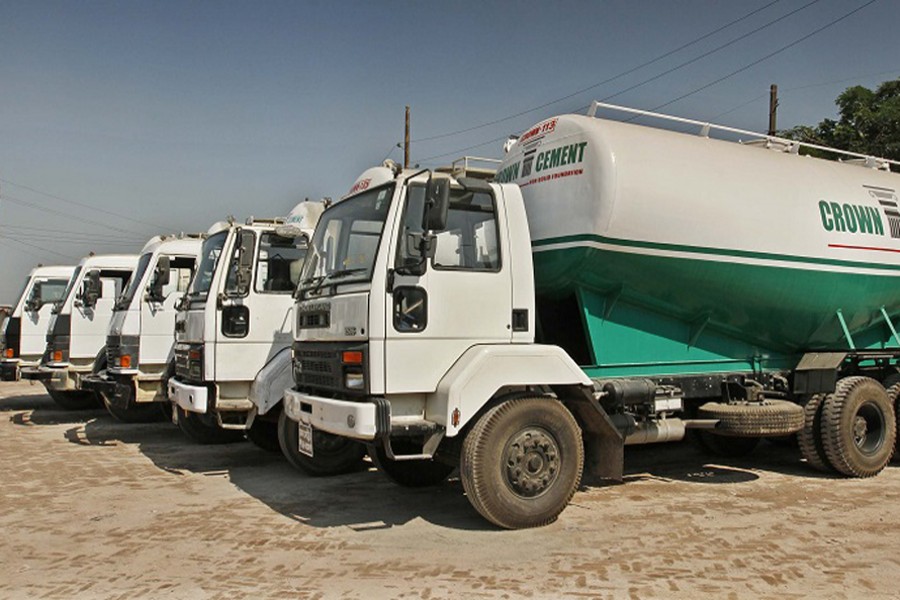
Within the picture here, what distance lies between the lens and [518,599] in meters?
4.68

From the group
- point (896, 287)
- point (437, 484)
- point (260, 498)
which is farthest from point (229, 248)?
point (896, 287)

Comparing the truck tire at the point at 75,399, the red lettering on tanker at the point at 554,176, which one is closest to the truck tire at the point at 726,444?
the red lettering on tanker at the point at 554,176

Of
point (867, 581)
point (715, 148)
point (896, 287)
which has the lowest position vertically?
point (867, 581)

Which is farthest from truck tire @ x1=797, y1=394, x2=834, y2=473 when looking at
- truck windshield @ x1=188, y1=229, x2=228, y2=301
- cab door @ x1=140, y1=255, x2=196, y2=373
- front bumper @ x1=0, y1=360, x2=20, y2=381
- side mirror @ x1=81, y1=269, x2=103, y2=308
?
front bumper @ x1=0, y1=360, x2=20, y2=381

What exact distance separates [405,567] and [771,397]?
5075 mm

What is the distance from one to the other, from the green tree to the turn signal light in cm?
2217

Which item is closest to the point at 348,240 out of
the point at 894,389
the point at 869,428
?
the point at 869,428

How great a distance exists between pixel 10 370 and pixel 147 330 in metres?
5.61

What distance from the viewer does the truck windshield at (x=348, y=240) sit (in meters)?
6.16

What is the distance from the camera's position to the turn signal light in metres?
5.85

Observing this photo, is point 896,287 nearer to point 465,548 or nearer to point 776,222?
point 776,222

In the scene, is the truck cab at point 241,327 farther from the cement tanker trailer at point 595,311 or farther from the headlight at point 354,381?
the headlight at point 354,381

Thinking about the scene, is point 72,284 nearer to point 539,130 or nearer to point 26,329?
point 26,329

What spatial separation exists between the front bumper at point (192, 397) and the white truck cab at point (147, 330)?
6.21 feet
